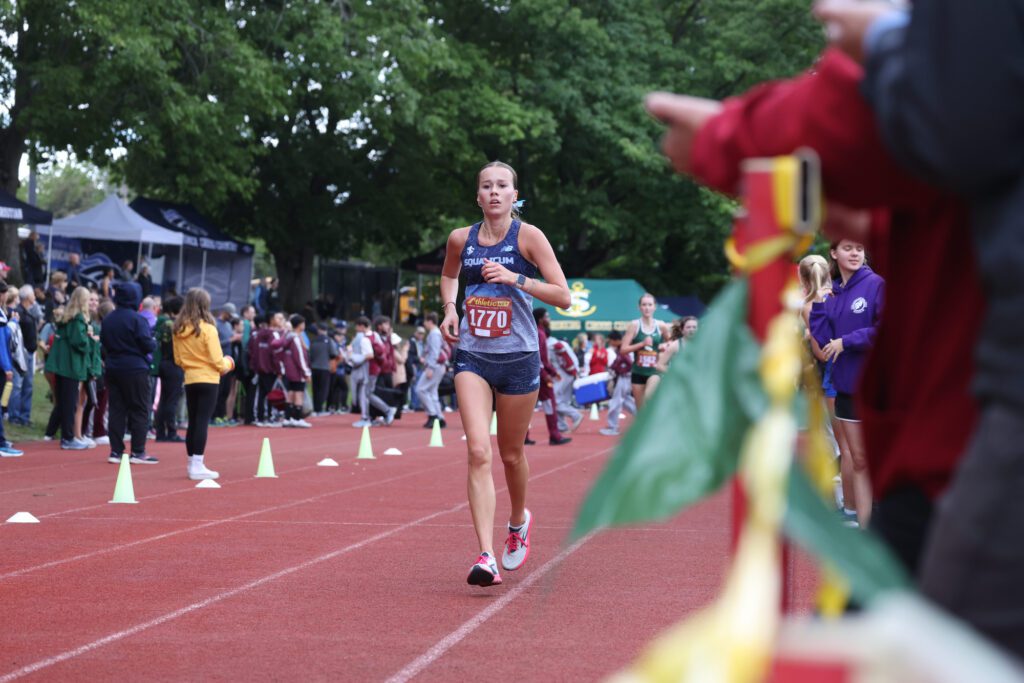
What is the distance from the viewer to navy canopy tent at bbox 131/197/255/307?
3036 centimetres

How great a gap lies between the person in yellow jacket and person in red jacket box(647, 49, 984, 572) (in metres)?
12.7

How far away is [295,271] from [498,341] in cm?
3259

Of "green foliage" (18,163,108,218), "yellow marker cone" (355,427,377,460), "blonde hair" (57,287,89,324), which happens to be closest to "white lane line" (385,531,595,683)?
"yellow marker cone" (355,427,377,460)

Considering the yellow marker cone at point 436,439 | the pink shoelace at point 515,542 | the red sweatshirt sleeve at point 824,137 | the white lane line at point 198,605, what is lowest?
the yellow marker cone at point 436,439

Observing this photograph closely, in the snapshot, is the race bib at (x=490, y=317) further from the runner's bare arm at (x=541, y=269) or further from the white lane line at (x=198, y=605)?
the white lane line at (x=198, y=605)

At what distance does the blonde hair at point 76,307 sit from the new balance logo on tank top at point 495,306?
1087 centimetres

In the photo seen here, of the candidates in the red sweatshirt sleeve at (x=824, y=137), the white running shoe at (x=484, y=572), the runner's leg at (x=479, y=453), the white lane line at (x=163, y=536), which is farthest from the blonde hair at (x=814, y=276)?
the red sweatshirt sleeve at (x=824, y=137)

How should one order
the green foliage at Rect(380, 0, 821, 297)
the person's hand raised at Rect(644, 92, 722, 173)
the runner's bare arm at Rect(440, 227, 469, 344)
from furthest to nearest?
the green foliage at Rect(380, 0, 821, 297) < the runner's bare arm at Rect(440, 227, 469, 344) < the person's hand raised at Rect(644, 92, 722, 173)

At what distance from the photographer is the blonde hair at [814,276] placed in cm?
1050

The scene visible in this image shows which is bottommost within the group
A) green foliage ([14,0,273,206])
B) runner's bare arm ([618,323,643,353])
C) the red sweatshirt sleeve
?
runner's bare arm ([618,323,643,353])

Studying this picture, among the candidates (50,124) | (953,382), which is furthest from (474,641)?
(50,124)

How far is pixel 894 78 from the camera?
6.64ft

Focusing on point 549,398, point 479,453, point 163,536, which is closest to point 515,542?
point 479,453

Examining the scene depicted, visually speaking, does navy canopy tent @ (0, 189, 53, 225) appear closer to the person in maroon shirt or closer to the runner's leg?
the person in maroon shirt
